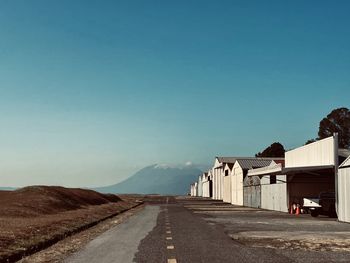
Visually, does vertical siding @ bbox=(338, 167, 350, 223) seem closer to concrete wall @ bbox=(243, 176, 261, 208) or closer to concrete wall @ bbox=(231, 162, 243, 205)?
concrete wall @ bbox=(243, 176, 261, 208)

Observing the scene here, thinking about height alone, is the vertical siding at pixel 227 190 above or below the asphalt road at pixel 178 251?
above

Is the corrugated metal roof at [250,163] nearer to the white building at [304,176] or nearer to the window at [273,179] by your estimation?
the window at [273,179]

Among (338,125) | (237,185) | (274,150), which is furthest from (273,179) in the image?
(274,150)

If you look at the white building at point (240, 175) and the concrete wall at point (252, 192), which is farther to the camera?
the white building at point (240, 175)

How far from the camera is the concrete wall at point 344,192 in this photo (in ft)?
94.0

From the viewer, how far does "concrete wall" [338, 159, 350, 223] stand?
94.0 feet

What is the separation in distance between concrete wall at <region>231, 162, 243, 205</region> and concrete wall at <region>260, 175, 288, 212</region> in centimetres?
1580

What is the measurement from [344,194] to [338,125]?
94.5 metres

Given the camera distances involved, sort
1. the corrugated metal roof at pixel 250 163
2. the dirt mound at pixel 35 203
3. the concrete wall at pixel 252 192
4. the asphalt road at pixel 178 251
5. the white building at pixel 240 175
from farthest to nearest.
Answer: the corrugated metal roof at pixel 250 163 → the white building at pixel 240 175 → the concrete wall at pixel 252 192 → the dirt mound at pixel 35 203 → the asphalt road at pixel 178 251

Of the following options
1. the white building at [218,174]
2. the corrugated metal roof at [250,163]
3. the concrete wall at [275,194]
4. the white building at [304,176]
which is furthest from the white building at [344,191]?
the white building at [218,174]

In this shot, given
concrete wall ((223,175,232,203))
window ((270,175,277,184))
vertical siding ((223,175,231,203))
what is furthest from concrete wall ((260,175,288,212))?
vertical siding ((223,175,231,203))

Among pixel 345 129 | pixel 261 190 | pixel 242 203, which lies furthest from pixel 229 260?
pixel 345 129

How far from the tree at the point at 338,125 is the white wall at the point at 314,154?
7144 centimetres

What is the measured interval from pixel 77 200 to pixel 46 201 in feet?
40.8
